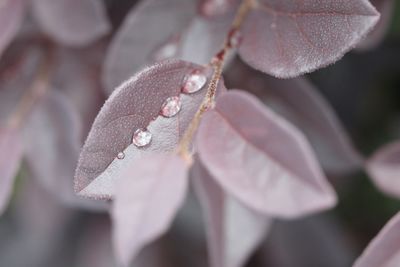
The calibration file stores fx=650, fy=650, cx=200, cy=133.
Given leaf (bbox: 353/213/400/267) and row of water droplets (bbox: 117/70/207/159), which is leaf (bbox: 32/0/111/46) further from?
leaf (bbox: 353/213/400/267)

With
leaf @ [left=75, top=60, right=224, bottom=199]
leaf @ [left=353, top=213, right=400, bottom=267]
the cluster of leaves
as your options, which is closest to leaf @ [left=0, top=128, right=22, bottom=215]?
the cluster of leaves

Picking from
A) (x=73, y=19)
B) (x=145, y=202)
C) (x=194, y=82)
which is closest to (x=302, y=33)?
(x=194, y=82)

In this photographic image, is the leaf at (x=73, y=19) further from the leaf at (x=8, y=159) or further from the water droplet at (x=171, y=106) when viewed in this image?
the water droplet at (x=171, y=106)

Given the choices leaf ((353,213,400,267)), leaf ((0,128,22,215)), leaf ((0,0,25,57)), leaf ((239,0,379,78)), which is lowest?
leaf ((0,128,22,215))

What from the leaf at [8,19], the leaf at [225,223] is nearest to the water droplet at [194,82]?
the leaf at [225,223]

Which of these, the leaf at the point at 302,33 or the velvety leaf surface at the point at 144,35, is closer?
the leaf at the point at 302,33

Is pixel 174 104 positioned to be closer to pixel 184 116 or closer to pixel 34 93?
pixel 184 116

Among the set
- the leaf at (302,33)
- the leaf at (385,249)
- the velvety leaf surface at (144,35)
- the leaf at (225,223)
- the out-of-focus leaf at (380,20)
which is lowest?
the leaf at (225,223)
